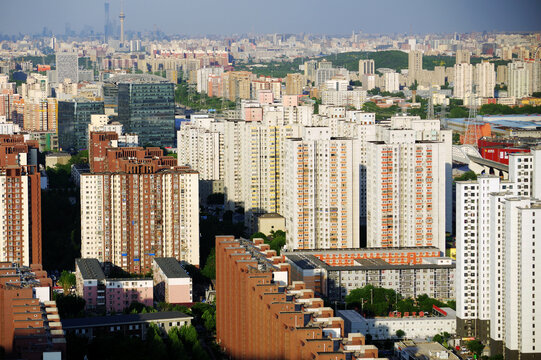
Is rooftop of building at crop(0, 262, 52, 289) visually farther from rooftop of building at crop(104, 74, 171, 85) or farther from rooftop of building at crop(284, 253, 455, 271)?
rooftop of building at crop(104, 74, 171, 85)

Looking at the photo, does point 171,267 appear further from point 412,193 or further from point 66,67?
point 66,67

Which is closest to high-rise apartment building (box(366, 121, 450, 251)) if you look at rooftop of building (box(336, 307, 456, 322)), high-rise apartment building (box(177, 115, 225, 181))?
rooftop of building (box(336, 307, 456, 322))

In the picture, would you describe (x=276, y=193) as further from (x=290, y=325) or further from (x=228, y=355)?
(x=290, y=325)

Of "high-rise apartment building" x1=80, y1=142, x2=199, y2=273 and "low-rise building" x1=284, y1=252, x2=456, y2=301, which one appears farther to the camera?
"high-rise apartment building" x1=80, y1=142, x2=199, y2=273

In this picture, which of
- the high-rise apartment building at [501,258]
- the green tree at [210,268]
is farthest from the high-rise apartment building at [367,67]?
the high-rise apartment building at [501,258]

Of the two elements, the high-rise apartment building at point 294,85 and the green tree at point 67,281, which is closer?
the green tree at point 67,281

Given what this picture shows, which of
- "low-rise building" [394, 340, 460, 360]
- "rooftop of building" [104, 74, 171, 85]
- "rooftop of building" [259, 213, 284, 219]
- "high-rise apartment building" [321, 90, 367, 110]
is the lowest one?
"low-rise building" [394, 340, 460, 360]

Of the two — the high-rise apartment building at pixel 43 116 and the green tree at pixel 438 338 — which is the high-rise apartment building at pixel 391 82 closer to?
Result: the high-rise apartment building at pixel 43 116
